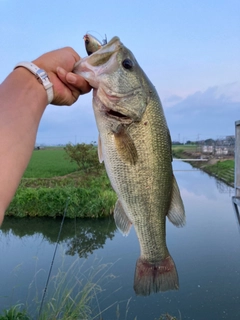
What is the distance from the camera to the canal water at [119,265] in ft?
21.5

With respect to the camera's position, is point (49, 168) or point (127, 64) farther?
point (49, 168)

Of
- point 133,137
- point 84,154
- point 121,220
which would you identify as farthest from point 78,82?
point 84,154

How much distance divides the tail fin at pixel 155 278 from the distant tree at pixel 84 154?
16.4m

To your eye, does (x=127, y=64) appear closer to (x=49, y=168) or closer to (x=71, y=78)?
(x=71, y=78)

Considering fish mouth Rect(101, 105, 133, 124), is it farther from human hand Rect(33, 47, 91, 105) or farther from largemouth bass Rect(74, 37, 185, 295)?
human hand Rect(33, 47, 91, 105)

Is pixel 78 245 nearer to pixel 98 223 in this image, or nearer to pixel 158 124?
pixel 98 223

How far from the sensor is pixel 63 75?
1706 millimetres

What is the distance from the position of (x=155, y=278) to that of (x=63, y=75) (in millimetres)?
1230

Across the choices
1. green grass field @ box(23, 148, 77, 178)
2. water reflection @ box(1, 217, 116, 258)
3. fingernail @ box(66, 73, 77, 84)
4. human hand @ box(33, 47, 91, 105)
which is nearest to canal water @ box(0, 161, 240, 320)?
water reflection @ box(1, 217, 116, 258)

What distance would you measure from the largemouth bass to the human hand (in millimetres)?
52

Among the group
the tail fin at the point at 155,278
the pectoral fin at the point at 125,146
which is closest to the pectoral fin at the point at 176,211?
the tail fin at the point at 155,278

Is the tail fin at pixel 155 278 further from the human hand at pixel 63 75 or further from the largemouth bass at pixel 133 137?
the human hand at pixel 63 75

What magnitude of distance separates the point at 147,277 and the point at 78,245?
9086 millimetres

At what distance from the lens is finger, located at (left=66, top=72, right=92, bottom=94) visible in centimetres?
171
